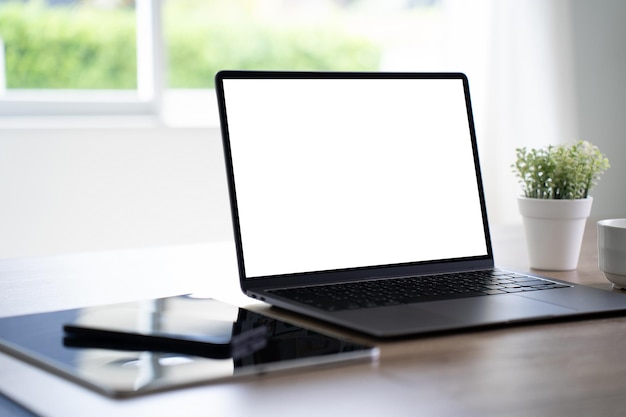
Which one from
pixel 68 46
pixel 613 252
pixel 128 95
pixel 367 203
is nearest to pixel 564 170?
pixel 613 252

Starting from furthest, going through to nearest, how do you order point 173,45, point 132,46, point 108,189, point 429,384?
1. point 173,45
2. point 132,46
3. point 108,189
4. point 429,384

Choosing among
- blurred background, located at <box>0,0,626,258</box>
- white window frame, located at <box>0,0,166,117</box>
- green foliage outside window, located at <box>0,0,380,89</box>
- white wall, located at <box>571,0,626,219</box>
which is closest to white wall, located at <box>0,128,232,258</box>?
blurred background, located at <box>0,0,626,258</box>

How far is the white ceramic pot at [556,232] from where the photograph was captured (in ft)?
4.08

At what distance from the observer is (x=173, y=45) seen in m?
4.29

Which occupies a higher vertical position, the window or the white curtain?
the window

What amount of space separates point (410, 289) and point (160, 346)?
13.6 inches

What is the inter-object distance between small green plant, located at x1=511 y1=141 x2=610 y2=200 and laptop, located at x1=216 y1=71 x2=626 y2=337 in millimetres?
93

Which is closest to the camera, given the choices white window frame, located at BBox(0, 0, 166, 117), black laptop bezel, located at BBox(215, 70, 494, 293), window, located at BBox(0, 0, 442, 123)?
black laptop bezel, located at BBox(215, 70, 494, 293)

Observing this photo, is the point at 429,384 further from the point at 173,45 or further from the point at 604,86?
the point at 173,45

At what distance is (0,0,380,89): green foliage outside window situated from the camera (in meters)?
3.47

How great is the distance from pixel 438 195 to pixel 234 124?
11.6 inches

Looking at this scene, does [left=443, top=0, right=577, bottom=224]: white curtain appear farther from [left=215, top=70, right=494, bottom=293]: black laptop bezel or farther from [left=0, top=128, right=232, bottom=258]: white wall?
[left=215, top=70, right=494, bottom=293]: black laptop bezel

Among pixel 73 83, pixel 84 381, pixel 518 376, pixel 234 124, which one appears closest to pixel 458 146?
pixel 234 124

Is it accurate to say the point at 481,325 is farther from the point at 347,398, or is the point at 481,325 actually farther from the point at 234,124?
the point at 234,124
